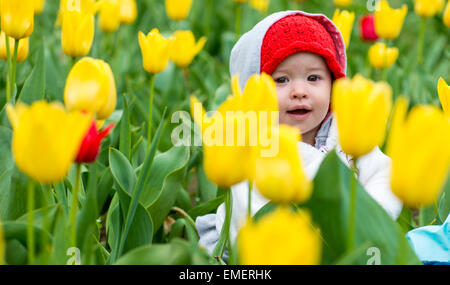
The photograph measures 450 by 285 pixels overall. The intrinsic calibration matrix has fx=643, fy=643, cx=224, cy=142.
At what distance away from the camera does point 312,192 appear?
3.47ft

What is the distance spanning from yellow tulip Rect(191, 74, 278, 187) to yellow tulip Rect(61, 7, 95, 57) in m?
0.79

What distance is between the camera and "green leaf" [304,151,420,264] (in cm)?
103

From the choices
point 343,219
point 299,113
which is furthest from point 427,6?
point 343,219

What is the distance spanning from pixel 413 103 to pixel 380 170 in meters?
1.50

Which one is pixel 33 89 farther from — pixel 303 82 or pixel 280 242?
pixel 280 242

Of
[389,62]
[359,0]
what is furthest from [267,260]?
[359,0]

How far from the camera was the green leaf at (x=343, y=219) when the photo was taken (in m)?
1.03

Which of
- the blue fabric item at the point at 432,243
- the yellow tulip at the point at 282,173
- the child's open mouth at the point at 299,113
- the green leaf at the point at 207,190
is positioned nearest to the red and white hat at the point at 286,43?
the child's open mouth at the point at 299,113

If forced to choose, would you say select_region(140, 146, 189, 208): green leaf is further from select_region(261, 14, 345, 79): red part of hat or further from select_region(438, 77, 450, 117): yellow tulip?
select_region(438, 77, 450, 117): yellow tulip

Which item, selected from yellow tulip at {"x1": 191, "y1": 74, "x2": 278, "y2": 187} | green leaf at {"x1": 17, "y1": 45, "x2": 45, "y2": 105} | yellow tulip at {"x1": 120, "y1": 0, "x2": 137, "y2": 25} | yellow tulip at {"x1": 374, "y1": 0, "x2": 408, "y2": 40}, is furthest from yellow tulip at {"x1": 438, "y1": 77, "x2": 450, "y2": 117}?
yellow tulip at {"x1": 120, "y1": 0, "x2": 137, "y2": 25}

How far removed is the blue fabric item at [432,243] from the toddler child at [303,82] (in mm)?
102

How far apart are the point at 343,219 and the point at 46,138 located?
492 millimetres
